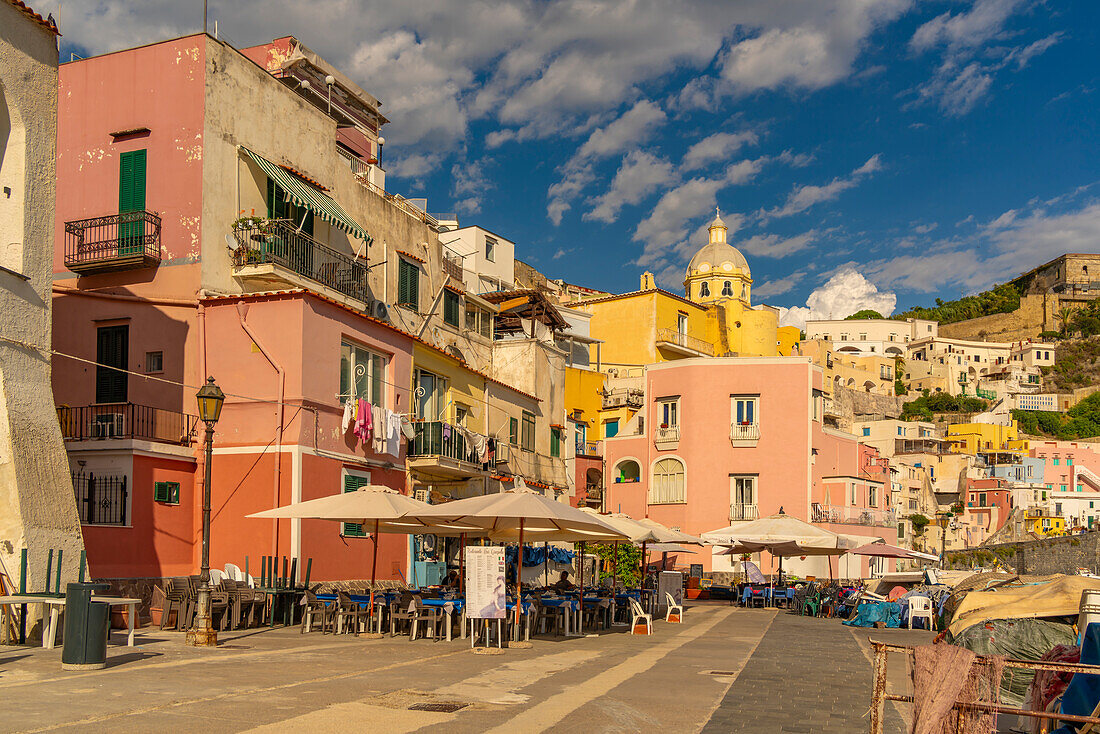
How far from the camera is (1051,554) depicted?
69562 millimetres

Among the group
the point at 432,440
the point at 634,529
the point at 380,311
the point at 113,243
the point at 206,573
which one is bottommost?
the point at 206,573

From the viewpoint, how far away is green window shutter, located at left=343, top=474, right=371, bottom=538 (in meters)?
22.7

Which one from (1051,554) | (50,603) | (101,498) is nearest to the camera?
(50,603)

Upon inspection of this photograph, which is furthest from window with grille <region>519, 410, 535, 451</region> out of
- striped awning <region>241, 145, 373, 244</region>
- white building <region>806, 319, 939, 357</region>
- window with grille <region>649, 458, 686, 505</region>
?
white building <region>806, 319, 939, 357</region>

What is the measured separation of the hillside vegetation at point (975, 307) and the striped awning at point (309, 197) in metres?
148

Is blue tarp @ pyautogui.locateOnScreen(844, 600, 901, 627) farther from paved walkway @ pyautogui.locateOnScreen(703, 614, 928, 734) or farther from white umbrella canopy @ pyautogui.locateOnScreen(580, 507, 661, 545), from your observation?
paved walkway @ pyautogui.locateOnScreen(703, 614, 928, 734)

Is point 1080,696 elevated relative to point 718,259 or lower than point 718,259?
lower

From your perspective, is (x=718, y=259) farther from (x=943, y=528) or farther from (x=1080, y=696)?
(x=1080, y=696)

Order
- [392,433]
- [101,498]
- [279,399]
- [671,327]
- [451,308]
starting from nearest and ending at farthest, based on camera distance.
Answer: [101,498]
[279,399]
[392,433]
[451,308]
[671,327]

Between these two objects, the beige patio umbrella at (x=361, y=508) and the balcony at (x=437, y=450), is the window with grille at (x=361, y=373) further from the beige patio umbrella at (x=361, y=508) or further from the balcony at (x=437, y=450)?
the beige patio umbrella at (x=361, y=508)

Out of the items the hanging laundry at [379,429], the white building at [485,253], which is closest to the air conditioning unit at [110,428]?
the hanging laundry at [379,429]

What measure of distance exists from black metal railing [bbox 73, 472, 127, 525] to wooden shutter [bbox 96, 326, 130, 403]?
315cm

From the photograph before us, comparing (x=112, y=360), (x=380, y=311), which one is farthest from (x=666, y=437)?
(x=112, y=360)

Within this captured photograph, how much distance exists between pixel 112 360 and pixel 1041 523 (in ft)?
286
